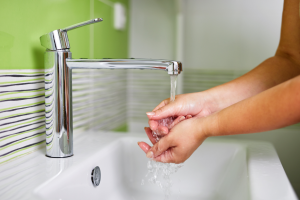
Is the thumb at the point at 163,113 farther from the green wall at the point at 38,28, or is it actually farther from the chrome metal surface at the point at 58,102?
the green wall at the point at 38,28

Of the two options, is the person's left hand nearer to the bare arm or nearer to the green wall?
the bare arm

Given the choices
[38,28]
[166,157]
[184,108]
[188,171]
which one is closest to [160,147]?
[166,157]

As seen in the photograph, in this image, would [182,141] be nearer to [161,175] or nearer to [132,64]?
[132,64]

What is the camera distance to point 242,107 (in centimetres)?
49

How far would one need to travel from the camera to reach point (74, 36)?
0.83 m

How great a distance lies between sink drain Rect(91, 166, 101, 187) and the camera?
2.15 ft

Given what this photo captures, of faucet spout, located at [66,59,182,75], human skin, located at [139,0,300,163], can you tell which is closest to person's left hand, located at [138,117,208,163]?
human skin, located at [139,0,300,163]

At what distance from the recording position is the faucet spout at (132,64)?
54 cm

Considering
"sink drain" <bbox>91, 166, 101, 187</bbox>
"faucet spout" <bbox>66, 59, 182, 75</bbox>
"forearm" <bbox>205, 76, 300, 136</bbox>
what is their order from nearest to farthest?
"forearm" <bbox>205, 76, 300, 136</bbox>, "faucet spout" <bbox>66, 59, 182, 75</bbox>, "sink drain" <bbox>91, 166, 101, 187</bbox>

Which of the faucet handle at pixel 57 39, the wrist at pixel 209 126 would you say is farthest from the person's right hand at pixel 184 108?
the faucet handle at pixel 57 39

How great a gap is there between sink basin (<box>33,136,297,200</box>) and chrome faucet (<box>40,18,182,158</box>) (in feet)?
0.15

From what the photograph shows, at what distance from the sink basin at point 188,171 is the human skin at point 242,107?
135mm

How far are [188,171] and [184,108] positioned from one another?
199 mm

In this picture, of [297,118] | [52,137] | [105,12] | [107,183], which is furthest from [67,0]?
[297,118]
